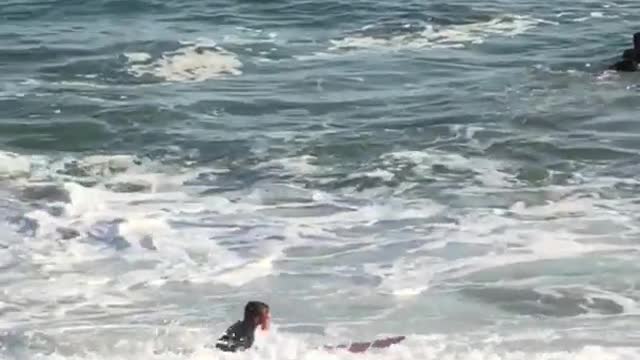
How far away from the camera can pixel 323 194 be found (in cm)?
1172

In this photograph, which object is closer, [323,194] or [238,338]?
[238,338]

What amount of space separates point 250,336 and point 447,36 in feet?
47.4

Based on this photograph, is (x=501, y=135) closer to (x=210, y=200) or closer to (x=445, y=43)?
(x=210, y=200)

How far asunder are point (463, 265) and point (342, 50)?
1136cm

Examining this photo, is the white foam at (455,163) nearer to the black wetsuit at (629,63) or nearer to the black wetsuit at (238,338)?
the black wetsuit at (238,338)

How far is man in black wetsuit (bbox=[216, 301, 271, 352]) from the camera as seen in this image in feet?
25.6

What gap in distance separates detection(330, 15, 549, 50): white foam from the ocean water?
0.11 meters

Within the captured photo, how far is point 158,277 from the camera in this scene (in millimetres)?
9398

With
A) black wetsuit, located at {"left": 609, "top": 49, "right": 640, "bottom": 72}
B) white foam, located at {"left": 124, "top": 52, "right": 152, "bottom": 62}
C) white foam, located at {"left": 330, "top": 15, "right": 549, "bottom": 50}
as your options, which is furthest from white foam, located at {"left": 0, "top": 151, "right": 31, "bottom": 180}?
white foam, located at {"left": 330, "top": 15, "right": 549, "bottom": 50}

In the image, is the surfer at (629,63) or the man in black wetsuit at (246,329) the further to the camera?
the surfer at (629,63)

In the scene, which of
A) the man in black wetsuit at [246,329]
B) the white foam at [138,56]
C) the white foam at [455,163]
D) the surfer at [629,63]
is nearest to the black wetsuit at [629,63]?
the surfer at [629,63]

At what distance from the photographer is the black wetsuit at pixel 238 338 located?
25.6ft

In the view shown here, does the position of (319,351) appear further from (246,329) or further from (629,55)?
(629,55)

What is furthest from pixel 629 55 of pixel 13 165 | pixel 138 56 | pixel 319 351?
pixel 319 351
